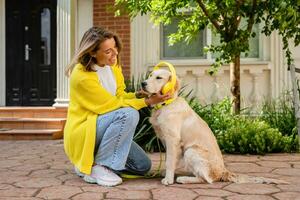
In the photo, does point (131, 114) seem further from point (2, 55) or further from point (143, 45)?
point (2, 55)

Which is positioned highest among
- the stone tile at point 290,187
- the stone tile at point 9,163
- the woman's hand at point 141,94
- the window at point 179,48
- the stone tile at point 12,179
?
the window at point 179,48

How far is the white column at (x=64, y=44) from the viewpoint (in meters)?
8.20

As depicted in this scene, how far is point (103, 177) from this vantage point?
3.81 meters

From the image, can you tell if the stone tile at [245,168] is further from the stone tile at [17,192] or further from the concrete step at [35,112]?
the concrete step at [35,112]

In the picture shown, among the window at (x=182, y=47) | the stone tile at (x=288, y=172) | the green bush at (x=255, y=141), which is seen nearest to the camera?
the stone tile at (x=288, y=172)

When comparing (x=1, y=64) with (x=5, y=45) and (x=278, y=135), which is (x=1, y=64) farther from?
(x=278, y=135)

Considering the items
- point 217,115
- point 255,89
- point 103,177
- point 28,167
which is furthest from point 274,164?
point 255,89

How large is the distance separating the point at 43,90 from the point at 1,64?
3.49 ft

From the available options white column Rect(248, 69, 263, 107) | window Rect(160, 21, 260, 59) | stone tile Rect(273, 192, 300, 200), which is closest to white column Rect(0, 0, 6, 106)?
window Rect(160, 21, 260, 59)

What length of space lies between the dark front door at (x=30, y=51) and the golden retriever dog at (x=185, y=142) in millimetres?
6147

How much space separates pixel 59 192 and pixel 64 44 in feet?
16.4

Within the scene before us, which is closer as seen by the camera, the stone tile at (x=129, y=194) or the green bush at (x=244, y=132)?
the stone tile at (x=129, y=194)

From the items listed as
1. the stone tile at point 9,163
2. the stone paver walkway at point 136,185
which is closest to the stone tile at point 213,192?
the stone paver walkway at point 136,185

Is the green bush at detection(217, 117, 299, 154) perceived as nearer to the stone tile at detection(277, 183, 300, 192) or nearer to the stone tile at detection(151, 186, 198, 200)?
the stone tile at detection(277, 183, 300, 192)
